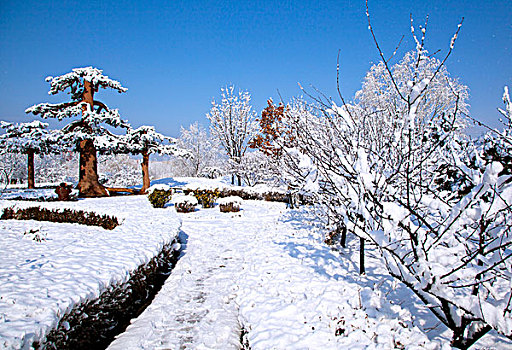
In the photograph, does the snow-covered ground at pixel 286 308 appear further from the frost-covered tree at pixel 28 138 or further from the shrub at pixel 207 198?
the frost-covered tree at pixel 28 138

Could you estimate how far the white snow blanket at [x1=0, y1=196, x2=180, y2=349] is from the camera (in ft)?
7.90

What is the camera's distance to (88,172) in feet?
56.0

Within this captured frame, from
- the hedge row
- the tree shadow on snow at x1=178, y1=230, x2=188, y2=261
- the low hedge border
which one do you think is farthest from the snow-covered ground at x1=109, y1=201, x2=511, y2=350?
the hedge row

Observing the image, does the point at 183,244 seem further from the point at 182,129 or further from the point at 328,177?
the point at 182,129

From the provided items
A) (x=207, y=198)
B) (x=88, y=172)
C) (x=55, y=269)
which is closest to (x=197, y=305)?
(x=55, y=269)

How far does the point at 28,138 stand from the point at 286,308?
2030 centimetres

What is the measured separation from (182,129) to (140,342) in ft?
119

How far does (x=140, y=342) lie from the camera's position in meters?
3.26

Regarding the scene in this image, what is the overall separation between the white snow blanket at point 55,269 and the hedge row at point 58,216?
1.58 meters

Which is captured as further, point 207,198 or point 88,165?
point 88,165

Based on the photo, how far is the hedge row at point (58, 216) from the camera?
8.74 metres

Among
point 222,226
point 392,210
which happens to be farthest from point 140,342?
point 222,226

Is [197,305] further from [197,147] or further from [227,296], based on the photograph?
[197,147]

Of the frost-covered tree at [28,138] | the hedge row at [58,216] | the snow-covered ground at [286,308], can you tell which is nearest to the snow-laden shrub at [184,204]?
the hedge row at [58,216]
